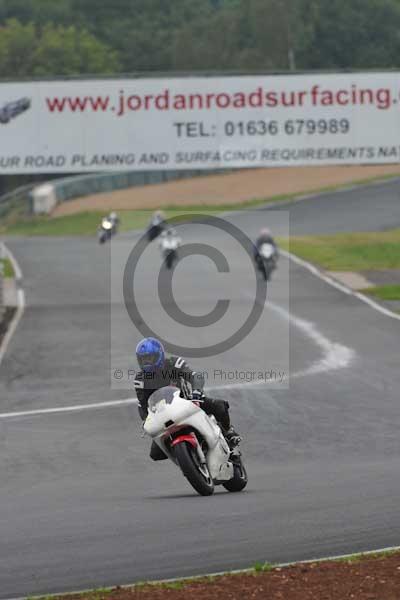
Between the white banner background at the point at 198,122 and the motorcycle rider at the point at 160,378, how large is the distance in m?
22.3

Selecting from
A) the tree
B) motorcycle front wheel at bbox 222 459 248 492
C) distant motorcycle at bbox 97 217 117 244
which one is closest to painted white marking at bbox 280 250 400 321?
distant motorcycle at bbox 97 217 117 244

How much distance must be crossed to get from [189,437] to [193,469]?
255 mm

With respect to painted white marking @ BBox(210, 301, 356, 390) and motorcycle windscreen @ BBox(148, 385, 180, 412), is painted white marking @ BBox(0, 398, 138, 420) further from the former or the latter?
motorcycle windscreen @ BBox(148, 385, 180, 412)

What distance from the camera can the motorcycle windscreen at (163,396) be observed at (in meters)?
10.2

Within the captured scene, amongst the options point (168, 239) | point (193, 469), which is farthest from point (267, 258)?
point (193, 469)

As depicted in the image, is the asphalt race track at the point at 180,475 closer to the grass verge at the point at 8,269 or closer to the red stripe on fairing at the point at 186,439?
the red stripe on fairing at the point at 186,439

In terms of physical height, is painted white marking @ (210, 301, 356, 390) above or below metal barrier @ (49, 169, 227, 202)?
below

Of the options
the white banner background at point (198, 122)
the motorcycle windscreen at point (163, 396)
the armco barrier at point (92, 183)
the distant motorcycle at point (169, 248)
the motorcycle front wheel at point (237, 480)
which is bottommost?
the motorcycle front wheel at point (237, 480)

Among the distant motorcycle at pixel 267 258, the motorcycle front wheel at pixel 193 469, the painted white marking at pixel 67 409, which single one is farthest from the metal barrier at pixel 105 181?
the motorcycle front wheel at pixel 193 469

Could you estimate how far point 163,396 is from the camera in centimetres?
1026

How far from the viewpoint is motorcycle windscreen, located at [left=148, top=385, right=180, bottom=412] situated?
1023 cm

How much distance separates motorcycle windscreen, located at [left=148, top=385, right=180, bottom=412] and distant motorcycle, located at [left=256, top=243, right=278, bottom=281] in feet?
92.4

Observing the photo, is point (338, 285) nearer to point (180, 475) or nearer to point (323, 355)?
point (323, 355)

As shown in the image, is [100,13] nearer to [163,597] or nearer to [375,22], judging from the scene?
[375,22]
